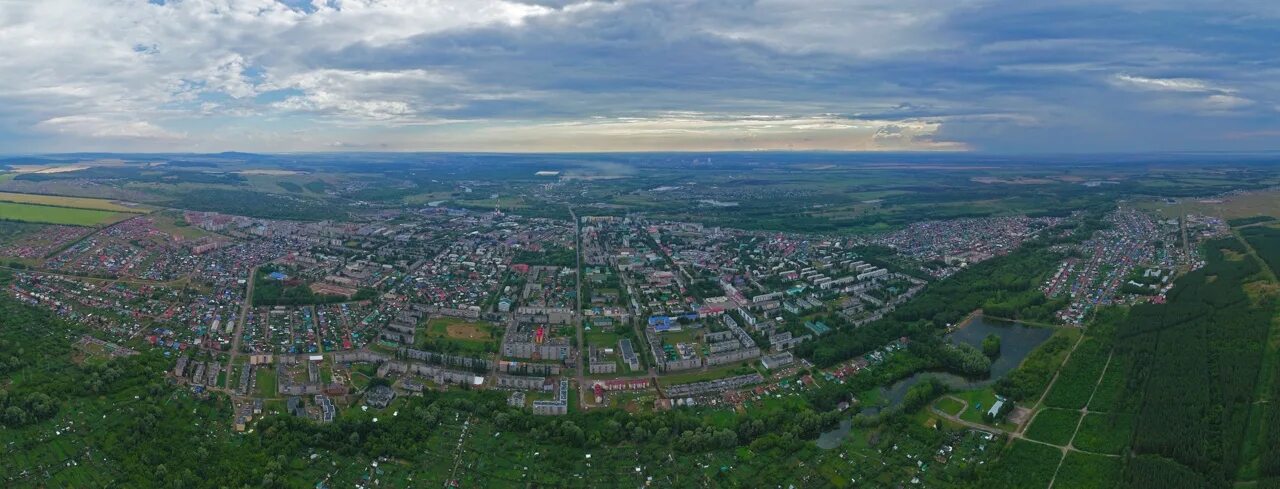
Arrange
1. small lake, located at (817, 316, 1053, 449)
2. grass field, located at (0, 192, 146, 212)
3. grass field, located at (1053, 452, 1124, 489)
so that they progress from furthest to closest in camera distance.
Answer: grass field, located at (0, 192, 146, 212) → small lake, located at (817, 316, 1053, 449) → grass field, located at (1053, 452, 1124, 489)

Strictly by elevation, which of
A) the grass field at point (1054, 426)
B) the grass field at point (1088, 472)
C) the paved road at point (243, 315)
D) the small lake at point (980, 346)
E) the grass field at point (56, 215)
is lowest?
the grass field at point (1088, 472)

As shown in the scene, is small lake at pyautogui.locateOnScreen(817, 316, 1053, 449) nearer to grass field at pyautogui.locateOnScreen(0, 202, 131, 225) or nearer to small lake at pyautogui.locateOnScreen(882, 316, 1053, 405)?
small lake at pyautogui.locateOnScreen(882, 316, 1053, 405)

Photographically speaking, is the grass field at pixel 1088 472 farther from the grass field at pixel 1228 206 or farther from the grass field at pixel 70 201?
the grass field at pixel 70 201

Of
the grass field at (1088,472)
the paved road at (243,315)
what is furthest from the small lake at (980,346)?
the paved road at (243,315)

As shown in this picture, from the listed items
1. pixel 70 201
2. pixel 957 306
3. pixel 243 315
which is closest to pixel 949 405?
pixel 957 306

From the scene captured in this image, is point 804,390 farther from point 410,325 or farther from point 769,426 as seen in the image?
point 410,325

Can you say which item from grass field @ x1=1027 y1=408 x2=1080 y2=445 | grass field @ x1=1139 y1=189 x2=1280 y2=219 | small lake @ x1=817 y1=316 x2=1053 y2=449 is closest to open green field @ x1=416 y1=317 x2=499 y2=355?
small lake @ x1=817 y1=316 x2=1053 y2=449
